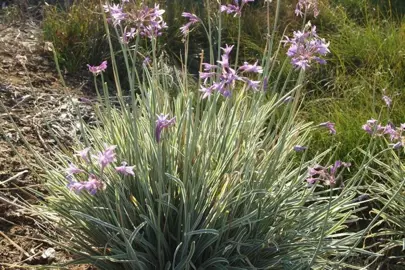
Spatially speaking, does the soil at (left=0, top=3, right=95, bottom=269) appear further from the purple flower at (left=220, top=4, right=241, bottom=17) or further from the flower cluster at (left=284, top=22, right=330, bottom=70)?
the flower cluster at (left=284, top=22, right=330, bottom=70)

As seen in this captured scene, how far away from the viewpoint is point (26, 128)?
346 cm

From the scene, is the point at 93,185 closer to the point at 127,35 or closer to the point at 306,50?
the point at 127,35

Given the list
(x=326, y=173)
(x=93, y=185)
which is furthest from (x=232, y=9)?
(x=93, y=185)

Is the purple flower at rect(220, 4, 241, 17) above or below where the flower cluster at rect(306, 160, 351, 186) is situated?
above

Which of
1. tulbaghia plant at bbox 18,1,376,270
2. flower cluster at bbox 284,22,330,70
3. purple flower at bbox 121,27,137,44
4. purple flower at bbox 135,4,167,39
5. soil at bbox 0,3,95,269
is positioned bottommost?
soil at bbox 0,3,95,269

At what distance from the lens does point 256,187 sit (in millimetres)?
2391

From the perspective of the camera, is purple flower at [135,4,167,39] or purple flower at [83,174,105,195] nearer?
purple flower at [83,174,105,195]

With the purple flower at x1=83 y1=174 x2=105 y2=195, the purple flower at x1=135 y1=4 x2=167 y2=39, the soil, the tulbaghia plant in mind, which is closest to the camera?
the purple flower at x1=83 y1=174 x2=105 y2=195

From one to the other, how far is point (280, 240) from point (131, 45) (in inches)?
107

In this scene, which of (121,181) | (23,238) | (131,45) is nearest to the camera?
(121,181)

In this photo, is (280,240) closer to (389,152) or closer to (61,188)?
(61,188)

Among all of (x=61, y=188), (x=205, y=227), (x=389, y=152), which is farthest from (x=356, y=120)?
(x=61, y=188)

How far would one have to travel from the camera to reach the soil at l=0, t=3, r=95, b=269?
261cm

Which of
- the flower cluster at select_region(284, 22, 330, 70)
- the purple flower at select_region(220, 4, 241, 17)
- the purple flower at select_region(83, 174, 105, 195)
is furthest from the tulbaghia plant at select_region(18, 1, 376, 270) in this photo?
the purple flower at select_region(83, 174, 105, 195)
